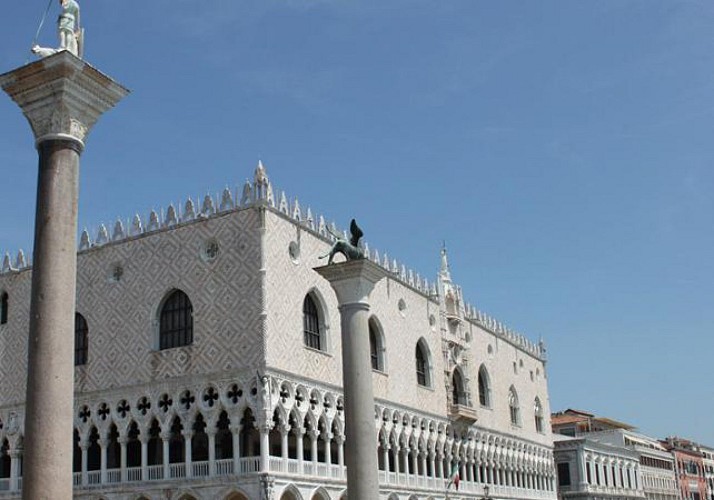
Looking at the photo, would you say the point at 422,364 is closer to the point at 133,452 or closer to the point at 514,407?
the point at 514,407

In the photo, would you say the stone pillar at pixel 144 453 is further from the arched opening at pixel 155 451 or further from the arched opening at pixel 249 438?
the arched opening at pixel 249 438

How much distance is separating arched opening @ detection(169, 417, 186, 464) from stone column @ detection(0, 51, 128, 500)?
16610 mm

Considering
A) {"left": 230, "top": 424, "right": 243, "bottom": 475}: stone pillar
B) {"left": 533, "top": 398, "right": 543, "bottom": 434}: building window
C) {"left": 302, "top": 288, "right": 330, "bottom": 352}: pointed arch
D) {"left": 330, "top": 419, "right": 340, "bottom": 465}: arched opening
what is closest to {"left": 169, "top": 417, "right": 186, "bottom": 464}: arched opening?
{"left": 230, "top": 424, "right": 243, "bottom": 475}: stone pillar

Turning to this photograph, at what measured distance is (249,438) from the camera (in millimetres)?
25219

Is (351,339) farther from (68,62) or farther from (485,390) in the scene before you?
(485,390)

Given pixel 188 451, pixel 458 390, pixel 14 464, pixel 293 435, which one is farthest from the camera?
pixel 458 390

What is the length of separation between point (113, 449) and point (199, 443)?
2761mm

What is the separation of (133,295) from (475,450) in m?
16.6

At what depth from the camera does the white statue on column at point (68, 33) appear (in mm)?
9906

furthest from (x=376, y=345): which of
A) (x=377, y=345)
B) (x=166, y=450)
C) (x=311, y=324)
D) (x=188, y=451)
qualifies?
(x=166, y=450)

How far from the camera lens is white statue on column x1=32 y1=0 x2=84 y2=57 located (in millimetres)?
9906

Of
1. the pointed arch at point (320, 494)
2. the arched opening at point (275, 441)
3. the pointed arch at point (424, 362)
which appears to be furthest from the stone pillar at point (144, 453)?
the pointed arch at point (424, 362)

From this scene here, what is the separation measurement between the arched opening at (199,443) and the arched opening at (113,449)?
7.39ft

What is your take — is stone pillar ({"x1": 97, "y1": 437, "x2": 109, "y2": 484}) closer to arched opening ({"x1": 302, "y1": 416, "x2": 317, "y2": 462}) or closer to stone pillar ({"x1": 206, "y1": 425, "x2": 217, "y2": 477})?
stone pillar ({"x1": 206, "y1": 425, "x2": 217, "y2": 477})
